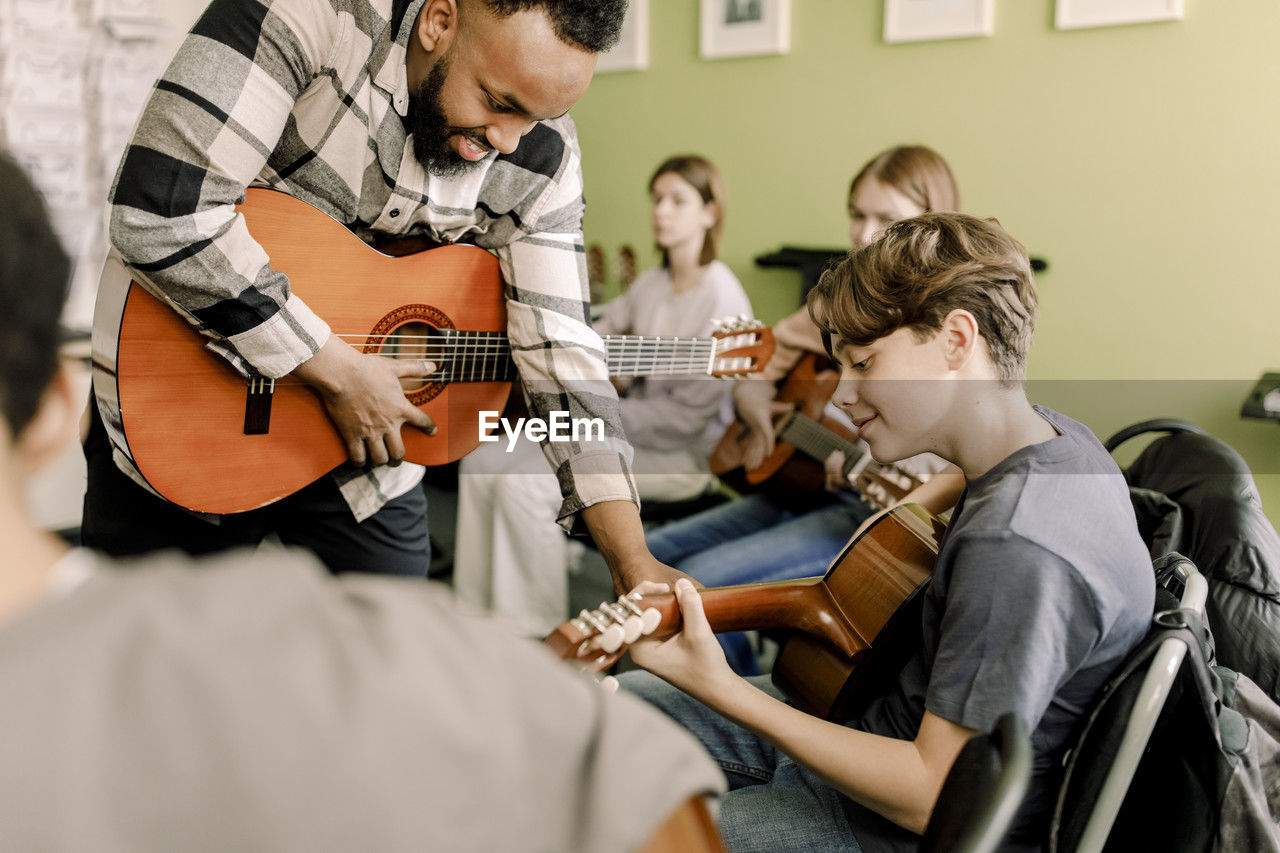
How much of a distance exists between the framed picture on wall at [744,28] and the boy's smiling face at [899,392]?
2.24 m

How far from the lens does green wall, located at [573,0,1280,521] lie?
95.6 inches

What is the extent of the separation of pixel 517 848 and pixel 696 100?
3303mm

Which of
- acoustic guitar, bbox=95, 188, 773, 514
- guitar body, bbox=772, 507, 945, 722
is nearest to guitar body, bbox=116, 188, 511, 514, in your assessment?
acoustic guitar, bbox=95, 188, 773, 514

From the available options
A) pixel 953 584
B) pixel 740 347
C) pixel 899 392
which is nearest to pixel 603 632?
pixel 953 584

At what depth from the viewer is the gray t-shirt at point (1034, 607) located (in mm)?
880

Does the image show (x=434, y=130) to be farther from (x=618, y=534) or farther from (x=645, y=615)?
(x=645, y=615)

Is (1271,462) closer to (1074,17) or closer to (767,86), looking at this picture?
(1074,17)

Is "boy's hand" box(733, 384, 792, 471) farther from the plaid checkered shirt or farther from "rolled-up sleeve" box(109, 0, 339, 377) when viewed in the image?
"rolled-up sleeve" box(109, 0, 339, 377)

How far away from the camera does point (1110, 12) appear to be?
98.1 inches

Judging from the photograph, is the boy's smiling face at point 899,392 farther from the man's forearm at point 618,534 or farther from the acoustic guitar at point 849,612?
the man's forearm at point 618,534

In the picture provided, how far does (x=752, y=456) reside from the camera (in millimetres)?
2447

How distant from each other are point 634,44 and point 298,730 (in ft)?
11.4

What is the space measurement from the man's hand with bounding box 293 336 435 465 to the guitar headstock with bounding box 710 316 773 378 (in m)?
0.85

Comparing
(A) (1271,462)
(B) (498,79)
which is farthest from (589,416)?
(A) (1271,462)
